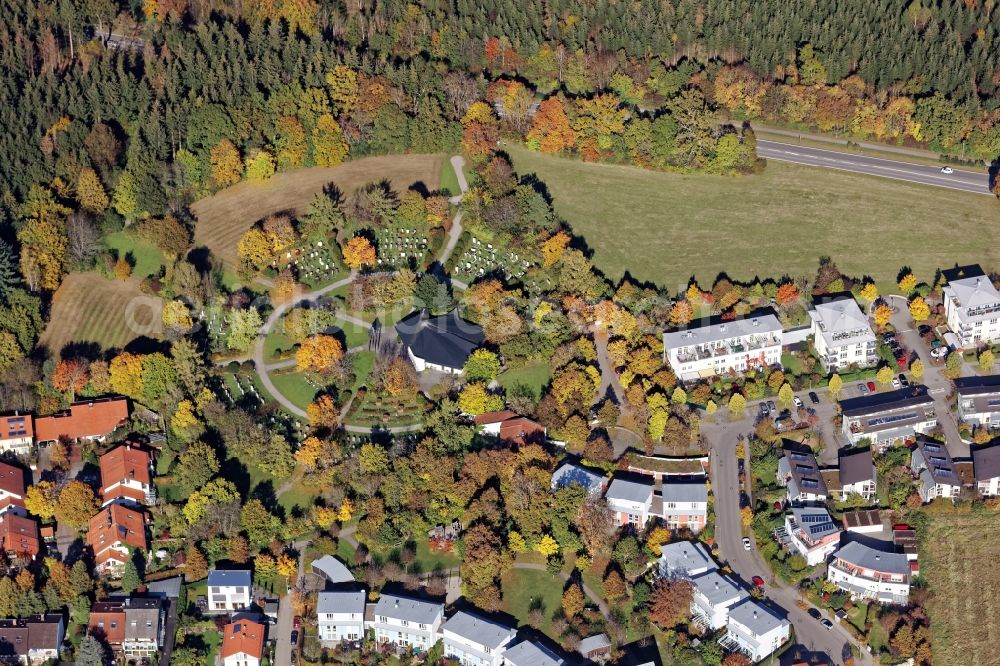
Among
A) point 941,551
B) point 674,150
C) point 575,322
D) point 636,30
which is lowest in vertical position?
point 941,551

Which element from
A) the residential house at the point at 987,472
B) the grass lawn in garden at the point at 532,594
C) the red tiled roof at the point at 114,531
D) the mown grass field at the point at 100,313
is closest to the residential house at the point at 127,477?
the red tiled roof at the point at 114,531

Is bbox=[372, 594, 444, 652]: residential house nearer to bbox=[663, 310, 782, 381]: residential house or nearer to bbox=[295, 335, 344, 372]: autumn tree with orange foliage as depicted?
bbox=[295, 335, 344, 372]: autumn tree with orange foliage

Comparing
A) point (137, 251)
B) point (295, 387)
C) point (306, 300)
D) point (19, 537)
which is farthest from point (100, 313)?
point (19, 537)

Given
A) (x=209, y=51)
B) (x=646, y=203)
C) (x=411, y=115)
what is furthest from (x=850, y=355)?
(x=209, y=51)

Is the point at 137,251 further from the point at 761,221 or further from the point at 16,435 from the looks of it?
the point at 761,221

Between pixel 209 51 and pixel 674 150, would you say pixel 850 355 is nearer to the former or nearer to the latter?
pixel 674 150
